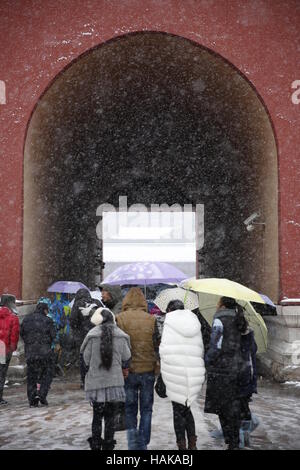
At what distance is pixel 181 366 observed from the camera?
18.5ft

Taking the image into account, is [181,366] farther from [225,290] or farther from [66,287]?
[66,287]

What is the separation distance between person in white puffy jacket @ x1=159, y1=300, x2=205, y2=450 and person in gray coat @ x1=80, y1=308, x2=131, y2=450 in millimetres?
383

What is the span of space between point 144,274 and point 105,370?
4.48 metres

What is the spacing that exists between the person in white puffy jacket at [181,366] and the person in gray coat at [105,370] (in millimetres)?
383

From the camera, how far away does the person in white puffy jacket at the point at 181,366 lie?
563cm

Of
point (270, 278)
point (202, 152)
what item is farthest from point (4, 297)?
point (202, 152)

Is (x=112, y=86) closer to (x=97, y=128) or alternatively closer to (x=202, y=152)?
(x=97, y=128)

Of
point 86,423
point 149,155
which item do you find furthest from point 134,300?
point 149,155

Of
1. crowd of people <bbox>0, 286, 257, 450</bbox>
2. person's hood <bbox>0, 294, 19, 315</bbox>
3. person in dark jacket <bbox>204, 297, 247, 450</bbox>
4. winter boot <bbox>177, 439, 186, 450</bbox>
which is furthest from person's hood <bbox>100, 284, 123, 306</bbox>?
person's hood <bbox>0, 294, 19, 315</bbox>

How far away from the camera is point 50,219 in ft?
43.6

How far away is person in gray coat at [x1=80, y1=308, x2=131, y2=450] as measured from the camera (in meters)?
5.48

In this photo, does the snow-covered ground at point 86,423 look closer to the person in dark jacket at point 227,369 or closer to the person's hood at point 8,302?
the person in dark jacket at point 227,369

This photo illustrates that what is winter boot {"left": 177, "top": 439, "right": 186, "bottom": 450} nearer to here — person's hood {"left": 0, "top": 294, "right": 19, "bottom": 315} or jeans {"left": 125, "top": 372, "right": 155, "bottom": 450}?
jeans {"left": 125, "top": 372, "right": 155, "bottom": 450}
